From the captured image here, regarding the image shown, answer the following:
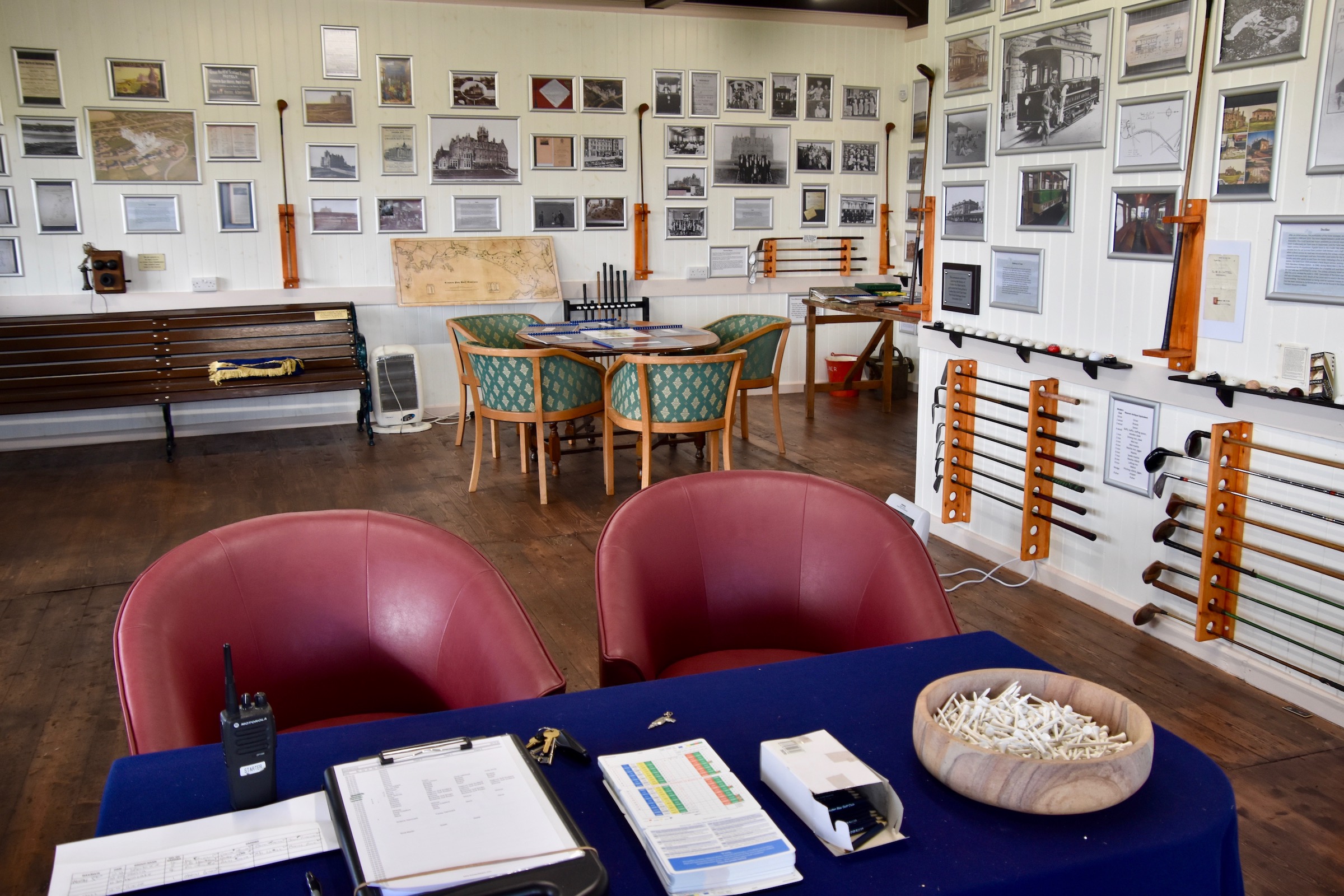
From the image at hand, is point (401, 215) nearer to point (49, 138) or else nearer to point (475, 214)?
point (475, 214)

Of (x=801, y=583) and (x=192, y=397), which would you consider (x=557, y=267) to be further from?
(x=801, y=583)

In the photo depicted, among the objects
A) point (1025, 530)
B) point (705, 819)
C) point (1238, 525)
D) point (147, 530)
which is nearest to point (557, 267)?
point (147, 530)

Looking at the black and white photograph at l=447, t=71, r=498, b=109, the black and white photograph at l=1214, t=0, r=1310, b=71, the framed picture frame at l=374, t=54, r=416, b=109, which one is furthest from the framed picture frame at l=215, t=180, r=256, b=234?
the black and white photograph at l=1214, t=0, r=1310, b=71

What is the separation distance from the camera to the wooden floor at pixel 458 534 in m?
2.78

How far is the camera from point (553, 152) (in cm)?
802

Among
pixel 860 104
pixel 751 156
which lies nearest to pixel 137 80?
pixel 751 156

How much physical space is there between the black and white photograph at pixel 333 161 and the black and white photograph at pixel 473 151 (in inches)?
21.2

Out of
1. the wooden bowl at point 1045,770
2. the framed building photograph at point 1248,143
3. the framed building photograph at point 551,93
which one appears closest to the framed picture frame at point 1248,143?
the framed building photograph at point 1248,143

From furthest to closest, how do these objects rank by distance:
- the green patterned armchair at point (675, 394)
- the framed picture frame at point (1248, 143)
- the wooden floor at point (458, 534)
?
the green patterned armchair at point (675, 394), the framed picture frame at point (1248, 143), the wooden floor at point (458, 534)

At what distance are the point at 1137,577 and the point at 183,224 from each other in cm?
636

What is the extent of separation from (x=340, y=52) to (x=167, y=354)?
240 centimetres

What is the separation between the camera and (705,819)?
137 cm

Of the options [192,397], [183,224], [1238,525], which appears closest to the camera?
[1238,525]

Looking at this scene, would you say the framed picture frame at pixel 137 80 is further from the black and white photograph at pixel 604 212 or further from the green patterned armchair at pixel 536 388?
the green patterned armchair at pixel 536 388
